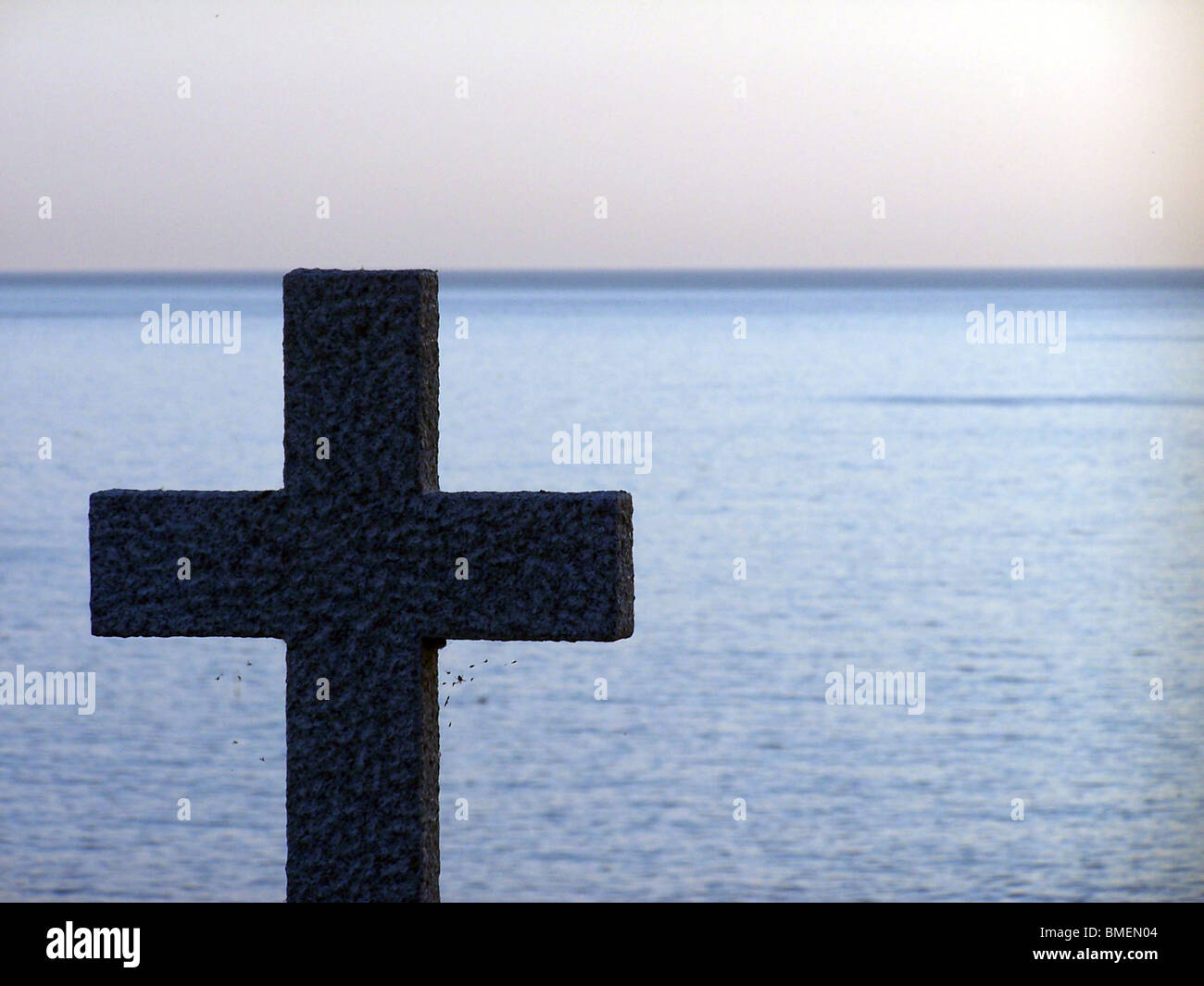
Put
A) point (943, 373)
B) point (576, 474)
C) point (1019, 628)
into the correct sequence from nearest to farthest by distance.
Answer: point (1019, 628) → point (576, 474) → point (943, 373)

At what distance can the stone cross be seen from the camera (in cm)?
396

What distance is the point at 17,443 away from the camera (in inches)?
923

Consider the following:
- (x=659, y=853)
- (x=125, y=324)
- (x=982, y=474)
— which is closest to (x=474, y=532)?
(x=659, y=853)
